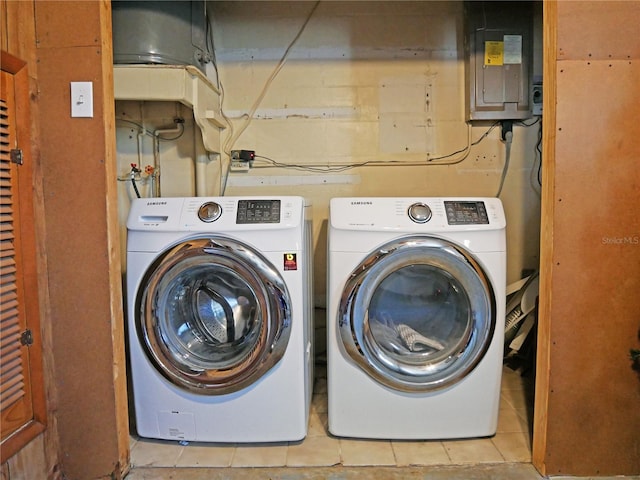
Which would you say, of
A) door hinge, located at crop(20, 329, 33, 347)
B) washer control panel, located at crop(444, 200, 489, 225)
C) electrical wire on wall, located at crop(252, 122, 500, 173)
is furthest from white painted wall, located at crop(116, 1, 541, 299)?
door hinge, located at crop(20, 329, 33, 347)

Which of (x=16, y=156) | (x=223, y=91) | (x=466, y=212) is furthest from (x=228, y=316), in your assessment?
(x=223, y=91)

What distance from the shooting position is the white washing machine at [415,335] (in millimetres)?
1517

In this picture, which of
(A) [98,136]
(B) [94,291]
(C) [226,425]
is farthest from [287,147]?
(C) [226,425]

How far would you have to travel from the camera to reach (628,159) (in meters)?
1.36

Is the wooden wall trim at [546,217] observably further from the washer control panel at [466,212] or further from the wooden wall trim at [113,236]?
the wooden wall trim at [113,236]

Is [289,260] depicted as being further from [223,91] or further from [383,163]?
[223,91]

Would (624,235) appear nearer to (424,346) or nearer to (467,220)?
(467,220)

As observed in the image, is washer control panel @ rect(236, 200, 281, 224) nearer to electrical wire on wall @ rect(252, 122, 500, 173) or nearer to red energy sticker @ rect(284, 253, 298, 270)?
red energy sticker @ rect(284, 253, 298, 270)

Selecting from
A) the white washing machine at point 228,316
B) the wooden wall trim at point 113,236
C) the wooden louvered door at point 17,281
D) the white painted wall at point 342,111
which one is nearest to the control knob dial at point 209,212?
the white washing machine at point 228,316

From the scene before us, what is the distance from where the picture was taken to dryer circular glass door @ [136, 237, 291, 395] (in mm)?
1494

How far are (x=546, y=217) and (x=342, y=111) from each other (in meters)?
1.30

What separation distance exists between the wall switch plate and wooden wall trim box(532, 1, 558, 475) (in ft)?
5.07

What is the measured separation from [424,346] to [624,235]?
806 millimetres

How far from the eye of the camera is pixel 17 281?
1303mm
